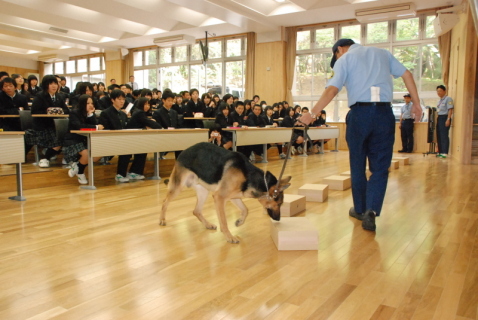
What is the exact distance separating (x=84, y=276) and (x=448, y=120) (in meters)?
9.80

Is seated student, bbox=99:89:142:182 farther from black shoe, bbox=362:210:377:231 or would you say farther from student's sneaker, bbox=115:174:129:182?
black shoe, bbox=362:210:377:231

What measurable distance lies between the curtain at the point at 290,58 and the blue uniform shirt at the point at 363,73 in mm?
10830

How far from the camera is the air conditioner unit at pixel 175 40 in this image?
1455 centimetres

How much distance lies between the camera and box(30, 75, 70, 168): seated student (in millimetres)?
5754

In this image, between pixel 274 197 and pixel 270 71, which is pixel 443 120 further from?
pixel 274 197

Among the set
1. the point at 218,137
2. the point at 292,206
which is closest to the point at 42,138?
the point at 218,137

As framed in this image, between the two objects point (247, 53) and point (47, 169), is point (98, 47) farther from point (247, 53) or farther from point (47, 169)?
point (47, 169)

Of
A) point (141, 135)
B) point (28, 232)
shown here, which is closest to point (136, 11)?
point (141, 135)

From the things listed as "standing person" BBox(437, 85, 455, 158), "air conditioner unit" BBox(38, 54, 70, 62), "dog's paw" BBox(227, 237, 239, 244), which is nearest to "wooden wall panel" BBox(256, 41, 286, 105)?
"standing person" BBox(437, 85, 455, 158)

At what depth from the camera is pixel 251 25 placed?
43.2 ft

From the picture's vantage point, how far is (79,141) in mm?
5363

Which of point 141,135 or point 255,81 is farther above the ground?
point 255,81

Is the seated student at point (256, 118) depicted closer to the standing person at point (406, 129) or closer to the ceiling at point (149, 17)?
the ceiling at point (149, 17)

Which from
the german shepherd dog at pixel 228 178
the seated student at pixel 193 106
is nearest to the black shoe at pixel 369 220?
the german shepherd dog at pixel 228 178
